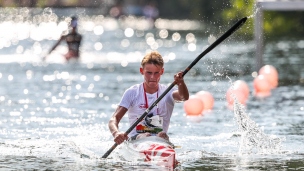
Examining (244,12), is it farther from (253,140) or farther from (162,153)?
(162,153)

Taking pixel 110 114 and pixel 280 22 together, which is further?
pixel 280 22

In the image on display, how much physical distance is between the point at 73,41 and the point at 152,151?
19.5 metres

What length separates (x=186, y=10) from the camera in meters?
99.7

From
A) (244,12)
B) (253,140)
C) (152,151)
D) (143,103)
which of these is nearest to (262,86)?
(253,140)

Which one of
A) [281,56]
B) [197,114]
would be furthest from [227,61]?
[197,114]

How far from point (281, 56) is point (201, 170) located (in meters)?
23.3

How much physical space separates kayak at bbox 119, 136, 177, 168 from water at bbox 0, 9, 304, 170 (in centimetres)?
13

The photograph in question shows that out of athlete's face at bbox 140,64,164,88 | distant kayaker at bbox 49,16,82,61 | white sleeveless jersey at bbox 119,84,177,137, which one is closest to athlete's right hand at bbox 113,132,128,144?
white sleeveless jersey at bbox 119,84,177,137

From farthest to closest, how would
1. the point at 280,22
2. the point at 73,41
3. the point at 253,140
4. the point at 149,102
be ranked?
1. the point at 280,22
2. the point at 73,41
3. the point at 253,140
4. the point at 149,102

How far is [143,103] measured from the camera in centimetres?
1189

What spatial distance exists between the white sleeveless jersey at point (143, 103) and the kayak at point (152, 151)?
284 millimetres

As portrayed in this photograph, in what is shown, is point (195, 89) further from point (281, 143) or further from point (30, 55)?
point (30, 55)

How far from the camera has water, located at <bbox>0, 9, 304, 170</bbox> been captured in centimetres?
1260

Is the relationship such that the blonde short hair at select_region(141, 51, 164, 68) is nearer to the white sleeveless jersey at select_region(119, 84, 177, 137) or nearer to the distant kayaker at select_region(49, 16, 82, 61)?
the white sleeveless jersey at select_region(119, 84, 177, 137)
